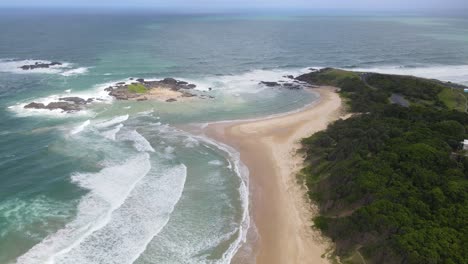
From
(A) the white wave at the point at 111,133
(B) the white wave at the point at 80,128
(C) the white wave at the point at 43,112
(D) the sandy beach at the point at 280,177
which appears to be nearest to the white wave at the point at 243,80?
(D) the sandy beach at the point at 280,177

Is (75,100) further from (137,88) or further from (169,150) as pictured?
(169,150)

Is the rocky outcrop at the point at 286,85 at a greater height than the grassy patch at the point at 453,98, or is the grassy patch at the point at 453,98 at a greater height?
the grassy patch at the point at 453,98

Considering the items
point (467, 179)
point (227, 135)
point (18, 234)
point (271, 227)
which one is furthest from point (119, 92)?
point (467, 179)

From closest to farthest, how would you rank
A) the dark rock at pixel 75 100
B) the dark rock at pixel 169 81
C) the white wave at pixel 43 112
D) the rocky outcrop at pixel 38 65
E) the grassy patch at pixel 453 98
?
the white wave at pixel 43 112
the grassy patch at pixel 453 98
the dark rock at pixel 75 100
the dark rock at pixel 169 81
the rocky outcrop at pixel 38 65

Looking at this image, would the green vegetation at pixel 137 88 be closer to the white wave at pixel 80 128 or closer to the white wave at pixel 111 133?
the white wave at pixel 80 128

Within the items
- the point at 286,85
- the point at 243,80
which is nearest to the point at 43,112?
the point at 243,80
